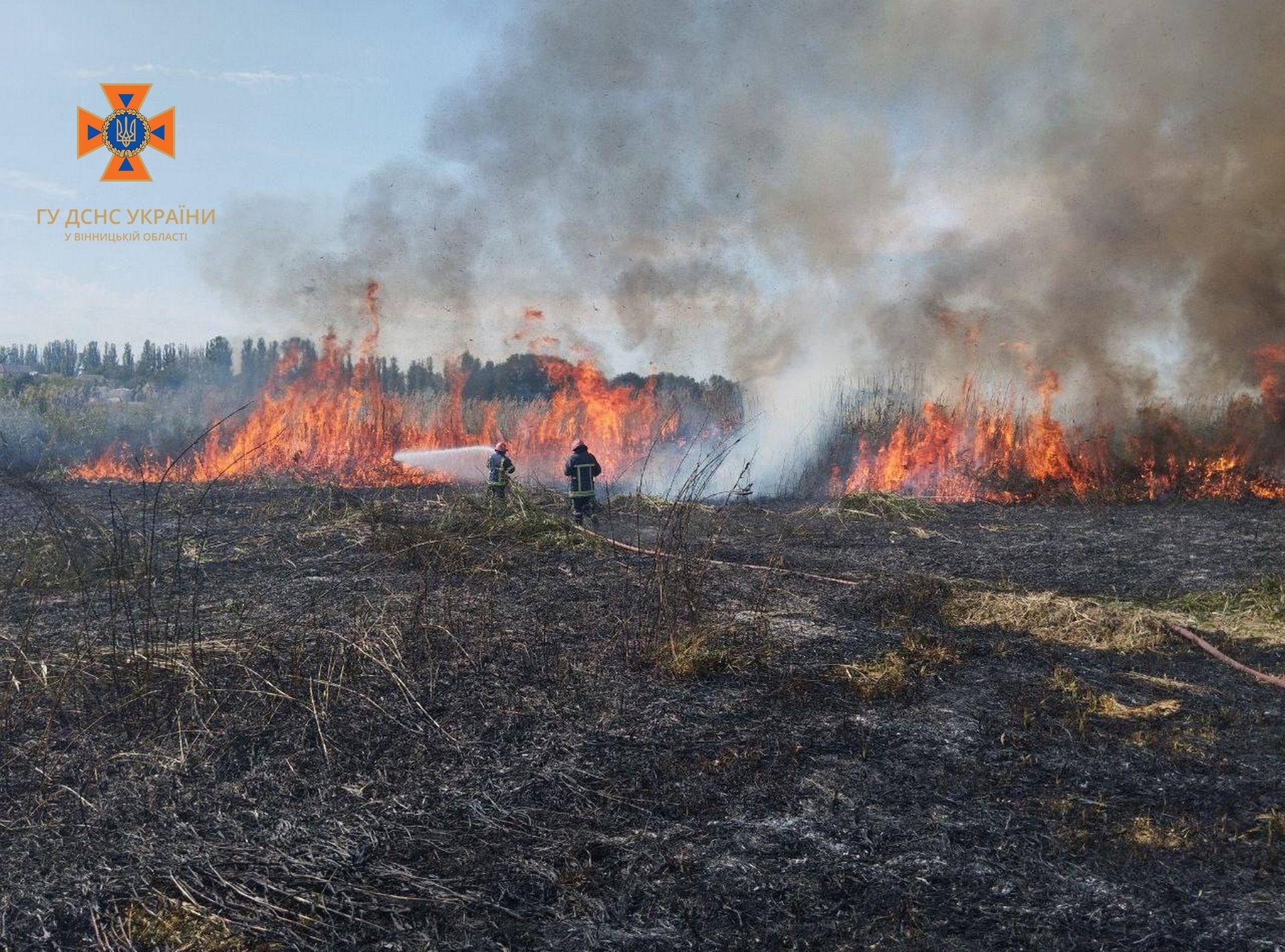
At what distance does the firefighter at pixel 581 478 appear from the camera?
13.3 meters

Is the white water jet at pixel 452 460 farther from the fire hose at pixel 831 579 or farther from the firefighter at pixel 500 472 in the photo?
the fire hose at pixel 831 579

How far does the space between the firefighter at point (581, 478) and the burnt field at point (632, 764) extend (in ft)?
13.3

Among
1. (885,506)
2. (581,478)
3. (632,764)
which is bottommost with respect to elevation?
(632,764)

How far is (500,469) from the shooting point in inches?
537

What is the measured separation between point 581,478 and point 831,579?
16.3 ft

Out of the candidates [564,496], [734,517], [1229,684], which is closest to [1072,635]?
[1229,684]

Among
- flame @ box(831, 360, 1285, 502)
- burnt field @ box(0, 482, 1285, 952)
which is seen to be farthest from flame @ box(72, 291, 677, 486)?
burnt field @ box(0, 482, 1285, 952)

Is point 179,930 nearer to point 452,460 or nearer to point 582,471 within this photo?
point 582,471

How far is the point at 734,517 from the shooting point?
629 inches

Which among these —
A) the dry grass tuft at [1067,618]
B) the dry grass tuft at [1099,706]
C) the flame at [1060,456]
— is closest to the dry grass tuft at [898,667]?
the dry grass tuft at [1099,706]

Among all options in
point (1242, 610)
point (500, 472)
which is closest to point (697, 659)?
→ point (1242, 610)

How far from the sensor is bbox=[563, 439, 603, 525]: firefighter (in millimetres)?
13320

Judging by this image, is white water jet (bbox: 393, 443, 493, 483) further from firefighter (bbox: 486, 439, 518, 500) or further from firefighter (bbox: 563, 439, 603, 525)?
firefighter (bbox: 563, 439, 603, 525)

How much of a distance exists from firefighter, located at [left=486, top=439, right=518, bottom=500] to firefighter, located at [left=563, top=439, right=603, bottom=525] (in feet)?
3.31
